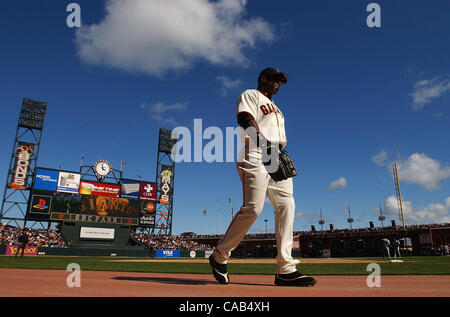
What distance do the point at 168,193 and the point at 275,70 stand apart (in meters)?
46.1

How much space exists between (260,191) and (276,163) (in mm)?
339

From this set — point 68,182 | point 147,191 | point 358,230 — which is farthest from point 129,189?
point 358,230

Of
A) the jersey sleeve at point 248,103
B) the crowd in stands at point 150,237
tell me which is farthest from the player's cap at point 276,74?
the crowd in stands at point 150,237

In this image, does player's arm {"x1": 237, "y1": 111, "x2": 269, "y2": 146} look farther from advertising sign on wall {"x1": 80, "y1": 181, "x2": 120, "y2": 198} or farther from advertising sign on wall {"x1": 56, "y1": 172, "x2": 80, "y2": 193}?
advertising sign on wall {"x1": 80, "y1": 181, "x2": 120, "y2": 198}

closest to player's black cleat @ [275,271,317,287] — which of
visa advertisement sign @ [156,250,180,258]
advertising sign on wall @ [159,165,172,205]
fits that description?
visa advertisement sign @ [156,250,180,258]

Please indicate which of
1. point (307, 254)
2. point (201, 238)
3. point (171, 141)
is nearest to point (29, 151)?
point (171, 141)

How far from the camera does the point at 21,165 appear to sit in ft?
123

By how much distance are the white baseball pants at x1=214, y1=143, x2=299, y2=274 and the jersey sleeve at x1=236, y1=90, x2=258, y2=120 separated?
43 cm

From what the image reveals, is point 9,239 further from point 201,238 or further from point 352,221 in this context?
point 352,221

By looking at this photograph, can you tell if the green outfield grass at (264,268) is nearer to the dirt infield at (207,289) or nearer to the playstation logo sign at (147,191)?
the dirt infield at (207,289)

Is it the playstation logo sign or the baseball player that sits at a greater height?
the playstation logo sign

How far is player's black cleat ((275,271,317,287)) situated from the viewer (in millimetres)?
2910
